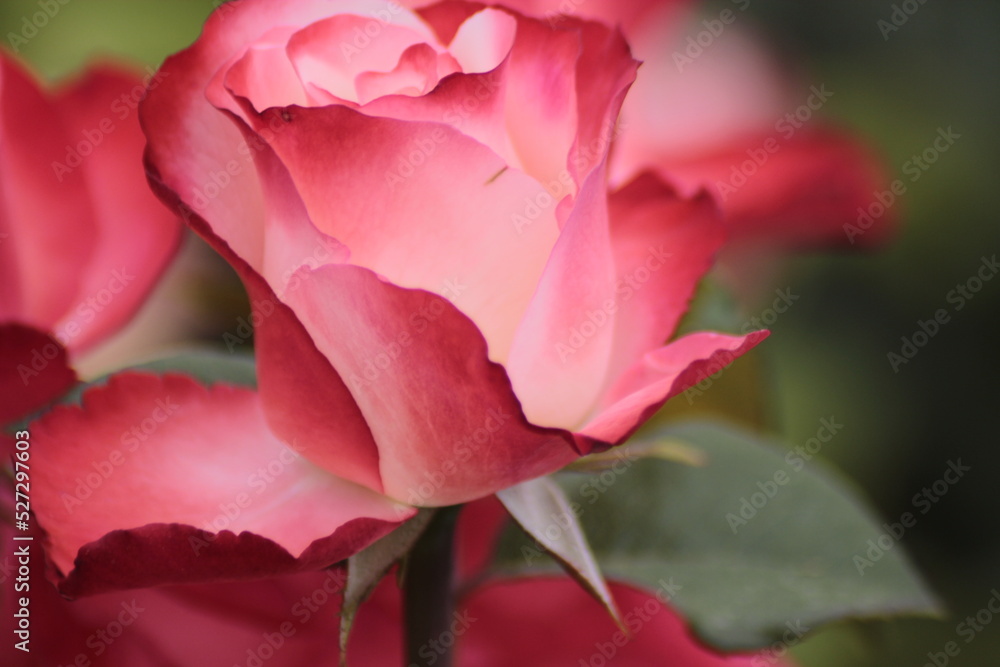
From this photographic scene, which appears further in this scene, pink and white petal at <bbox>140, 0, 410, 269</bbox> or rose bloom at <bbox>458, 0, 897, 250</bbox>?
rose bloom at <bbox>458, 0, 897, 250</bbox>

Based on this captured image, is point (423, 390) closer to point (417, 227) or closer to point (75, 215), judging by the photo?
point (417, 227)

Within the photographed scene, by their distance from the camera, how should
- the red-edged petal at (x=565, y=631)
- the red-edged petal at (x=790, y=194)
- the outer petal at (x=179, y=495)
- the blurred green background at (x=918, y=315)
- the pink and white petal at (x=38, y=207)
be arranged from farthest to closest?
the blurred green background at (x=918, y=315)
the red-edged petal at (x=790, y=194)
the red-edged petal at (x=565, y=631)
the pink and white petal at (x=38, y=207)
the outer petal at (x=179, y=495)

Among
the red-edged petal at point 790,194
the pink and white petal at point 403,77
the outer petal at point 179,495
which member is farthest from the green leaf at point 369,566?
the red-edged petal at point 790,194

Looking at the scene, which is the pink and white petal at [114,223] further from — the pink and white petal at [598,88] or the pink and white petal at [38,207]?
the pink and white petal at [598,88]

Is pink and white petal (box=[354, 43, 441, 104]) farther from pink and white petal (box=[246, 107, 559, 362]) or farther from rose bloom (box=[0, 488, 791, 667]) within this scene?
rose bloom (box=[0, 488, 791, 667])

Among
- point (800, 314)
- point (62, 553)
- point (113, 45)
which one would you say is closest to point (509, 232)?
point (62, 553)

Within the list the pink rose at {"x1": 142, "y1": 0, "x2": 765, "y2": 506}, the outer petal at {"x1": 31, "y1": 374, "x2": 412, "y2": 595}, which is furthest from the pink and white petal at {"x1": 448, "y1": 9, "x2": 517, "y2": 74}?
the outer petal at {"x1": 31, "y1": 374, "x2": 412, "y2": 595}
